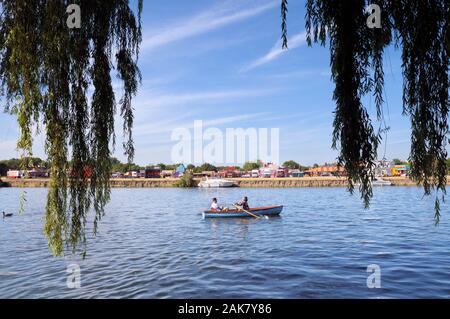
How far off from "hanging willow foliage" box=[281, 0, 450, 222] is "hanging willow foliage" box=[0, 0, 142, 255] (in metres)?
4.50

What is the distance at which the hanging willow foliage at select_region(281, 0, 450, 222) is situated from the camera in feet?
17.3

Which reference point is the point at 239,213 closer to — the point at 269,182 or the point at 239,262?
the point at 239,262

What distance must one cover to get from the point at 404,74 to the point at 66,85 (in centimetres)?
623

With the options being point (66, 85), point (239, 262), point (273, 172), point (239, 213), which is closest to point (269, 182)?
point (273, 172)

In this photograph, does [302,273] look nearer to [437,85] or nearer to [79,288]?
[79,288]

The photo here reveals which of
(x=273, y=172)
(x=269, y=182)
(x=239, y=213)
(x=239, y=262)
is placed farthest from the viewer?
(x=273, y=172)

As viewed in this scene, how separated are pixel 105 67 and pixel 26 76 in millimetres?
1498

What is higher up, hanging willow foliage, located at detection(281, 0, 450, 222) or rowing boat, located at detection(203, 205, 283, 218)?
hanging willow foliage, located at detection(281, 0, 450, 222)

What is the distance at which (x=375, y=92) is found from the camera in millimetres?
5648

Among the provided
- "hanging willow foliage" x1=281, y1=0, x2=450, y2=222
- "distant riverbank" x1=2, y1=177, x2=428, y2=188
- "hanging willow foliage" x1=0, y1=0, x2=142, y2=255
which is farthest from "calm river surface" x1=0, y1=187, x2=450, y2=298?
"distant riverbank" x1=2, y1=177, x2=428, y2=188

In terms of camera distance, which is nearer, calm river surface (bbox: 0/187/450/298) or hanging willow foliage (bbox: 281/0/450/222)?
hanging willow foliage (bbox: 281/0/450/222)

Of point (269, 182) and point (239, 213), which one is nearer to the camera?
point (239, 213)

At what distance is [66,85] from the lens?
6.72 meters

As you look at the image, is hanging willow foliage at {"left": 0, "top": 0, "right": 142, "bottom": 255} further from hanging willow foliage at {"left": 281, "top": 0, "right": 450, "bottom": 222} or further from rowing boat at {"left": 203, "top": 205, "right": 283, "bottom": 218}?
rowing boat at {"left": 203, "top": 205, "right": 283, "bottom": 218}
